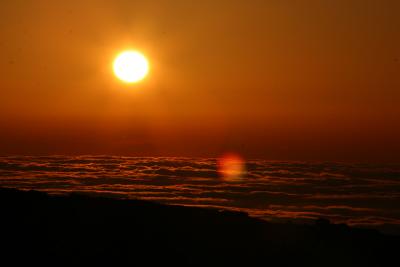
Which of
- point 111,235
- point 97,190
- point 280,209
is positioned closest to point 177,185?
point 97,190

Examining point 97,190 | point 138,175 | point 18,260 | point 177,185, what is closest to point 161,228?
point 18,260

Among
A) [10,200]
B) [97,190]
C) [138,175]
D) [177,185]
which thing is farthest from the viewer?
[138,175]

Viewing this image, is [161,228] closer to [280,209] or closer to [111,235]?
[111,235]

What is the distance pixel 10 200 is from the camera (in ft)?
60.2

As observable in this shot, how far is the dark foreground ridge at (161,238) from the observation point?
13.8 meters

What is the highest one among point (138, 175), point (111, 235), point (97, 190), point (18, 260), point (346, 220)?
point (138, 175)

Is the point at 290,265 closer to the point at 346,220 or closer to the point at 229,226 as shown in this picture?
the point at 229,226

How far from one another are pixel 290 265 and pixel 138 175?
98.9ft

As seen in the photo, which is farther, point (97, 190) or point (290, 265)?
point (97, 190)

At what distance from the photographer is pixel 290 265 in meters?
14.0

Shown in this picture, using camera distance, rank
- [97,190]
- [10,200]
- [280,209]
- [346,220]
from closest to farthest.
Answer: [10,200]
[346,220]
[280,209]
[97,190]

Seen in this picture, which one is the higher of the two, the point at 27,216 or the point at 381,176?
the point at 381,176

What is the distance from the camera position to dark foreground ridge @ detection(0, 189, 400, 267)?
13.8 m

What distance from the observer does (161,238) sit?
1512 cm
